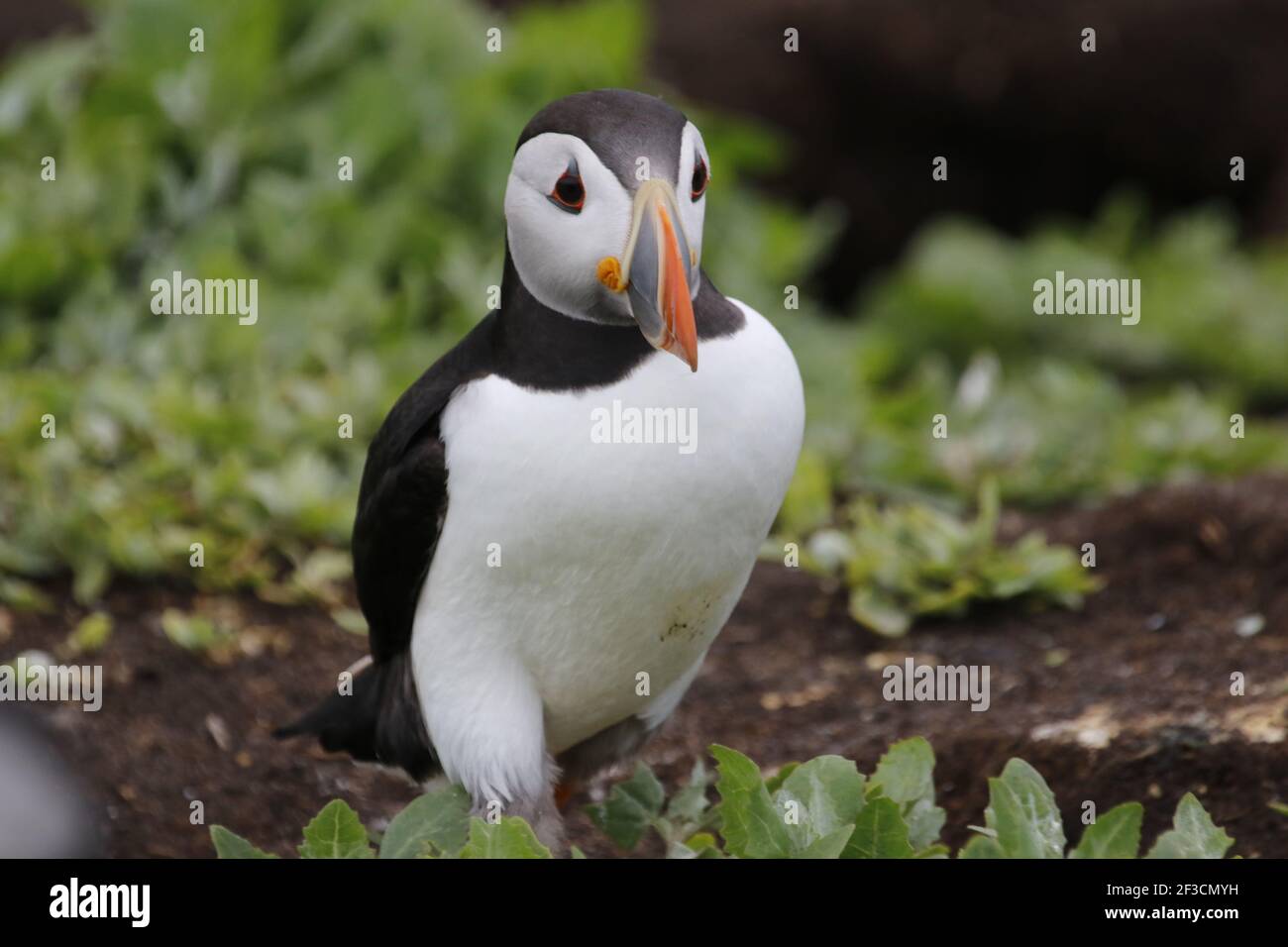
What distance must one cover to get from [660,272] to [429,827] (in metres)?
1.33

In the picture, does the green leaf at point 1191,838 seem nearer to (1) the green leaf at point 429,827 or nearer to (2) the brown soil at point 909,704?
(2) the brown soil at point 909,704

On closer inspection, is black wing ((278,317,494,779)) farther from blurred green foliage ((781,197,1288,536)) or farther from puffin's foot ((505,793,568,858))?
blurred green foliage ((781,197,1288,536))

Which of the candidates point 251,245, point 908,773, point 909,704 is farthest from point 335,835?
point 251,245

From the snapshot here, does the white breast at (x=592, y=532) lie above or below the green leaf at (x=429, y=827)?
above

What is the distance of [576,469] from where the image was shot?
3.57 metres

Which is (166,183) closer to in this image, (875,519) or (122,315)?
(122,315)

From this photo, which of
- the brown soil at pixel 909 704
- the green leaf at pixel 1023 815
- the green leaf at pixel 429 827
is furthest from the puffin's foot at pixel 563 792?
the green leaf at pixel 1023 815

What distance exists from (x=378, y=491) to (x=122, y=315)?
11.1 feet

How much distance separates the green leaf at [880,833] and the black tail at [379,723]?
109cm

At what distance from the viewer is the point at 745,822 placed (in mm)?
3697

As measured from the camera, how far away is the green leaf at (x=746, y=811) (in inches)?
144

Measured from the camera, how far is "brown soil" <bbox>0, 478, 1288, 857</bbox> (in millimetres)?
4367

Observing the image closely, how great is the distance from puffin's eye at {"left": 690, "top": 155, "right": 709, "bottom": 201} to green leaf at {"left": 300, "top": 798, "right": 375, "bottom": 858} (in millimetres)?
1482
